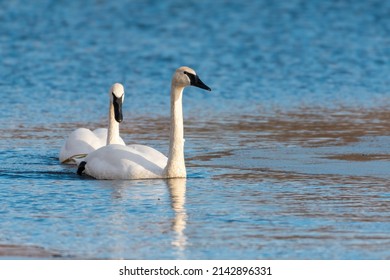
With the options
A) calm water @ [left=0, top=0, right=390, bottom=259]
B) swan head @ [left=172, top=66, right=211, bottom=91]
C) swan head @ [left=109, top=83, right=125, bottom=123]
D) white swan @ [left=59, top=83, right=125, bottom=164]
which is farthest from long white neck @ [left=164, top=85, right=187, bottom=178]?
swan head @ [left=109, top=83, right=125, bottom=123]

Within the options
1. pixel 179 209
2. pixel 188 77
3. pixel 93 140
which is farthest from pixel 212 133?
pixel 179 209

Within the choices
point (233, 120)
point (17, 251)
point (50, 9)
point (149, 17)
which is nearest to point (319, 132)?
point (233, 120)

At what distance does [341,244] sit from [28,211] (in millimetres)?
3030

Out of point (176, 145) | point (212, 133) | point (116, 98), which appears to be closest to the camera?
point (176, 145)

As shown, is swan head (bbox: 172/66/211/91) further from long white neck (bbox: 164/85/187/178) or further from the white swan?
the white swan

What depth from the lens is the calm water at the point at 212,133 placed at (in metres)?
10.0

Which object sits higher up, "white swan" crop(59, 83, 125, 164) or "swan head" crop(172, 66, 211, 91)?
"swan head" crop(172, 66, 211, 91)

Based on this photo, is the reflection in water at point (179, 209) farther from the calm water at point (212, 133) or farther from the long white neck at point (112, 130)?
the long white neck at point (112, 130)

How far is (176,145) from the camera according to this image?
13.3 m

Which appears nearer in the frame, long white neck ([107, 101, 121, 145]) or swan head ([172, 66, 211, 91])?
swan head ([172, 66, 211, 91])

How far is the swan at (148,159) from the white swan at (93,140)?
0.87 meters

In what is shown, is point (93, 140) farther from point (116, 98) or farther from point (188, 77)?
point (188, 77)

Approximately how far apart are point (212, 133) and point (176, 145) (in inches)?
129

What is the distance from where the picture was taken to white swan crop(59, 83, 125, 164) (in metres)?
14.5
